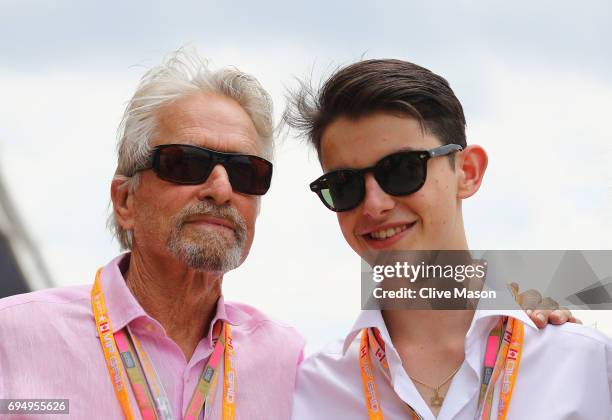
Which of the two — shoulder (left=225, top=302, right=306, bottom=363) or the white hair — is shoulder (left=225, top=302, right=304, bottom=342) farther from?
the white hair

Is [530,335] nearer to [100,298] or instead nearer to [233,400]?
[233,400]

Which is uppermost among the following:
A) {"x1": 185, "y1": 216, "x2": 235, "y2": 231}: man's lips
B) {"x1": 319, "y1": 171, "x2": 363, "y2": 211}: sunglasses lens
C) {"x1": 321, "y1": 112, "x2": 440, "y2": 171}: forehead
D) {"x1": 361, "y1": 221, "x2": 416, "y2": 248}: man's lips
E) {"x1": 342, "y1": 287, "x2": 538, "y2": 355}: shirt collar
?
{"x1": 321, "y1": 112, "x2": 440, "y2": 171}: forehead

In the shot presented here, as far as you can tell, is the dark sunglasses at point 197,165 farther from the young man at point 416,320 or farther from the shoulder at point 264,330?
the shoulder at point 264,330

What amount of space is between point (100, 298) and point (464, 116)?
2.33m

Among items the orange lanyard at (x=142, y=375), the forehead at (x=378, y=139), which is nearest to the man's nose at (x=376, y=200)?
the forehead at (x=378, y=139)

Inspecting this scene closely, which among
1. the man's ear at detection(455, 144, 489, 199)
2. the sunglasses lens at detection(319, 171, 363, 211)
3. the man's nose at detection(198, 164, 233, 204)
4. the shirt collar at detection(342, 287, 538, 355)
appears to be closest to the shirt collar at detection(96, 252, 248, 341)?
the man's nose at detection(198, 164, 233, 204)

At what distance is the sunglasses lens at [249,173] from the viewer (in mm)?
4355

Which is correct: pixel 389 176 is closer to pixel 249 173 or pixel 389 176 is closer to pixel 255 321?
pixel 249 173

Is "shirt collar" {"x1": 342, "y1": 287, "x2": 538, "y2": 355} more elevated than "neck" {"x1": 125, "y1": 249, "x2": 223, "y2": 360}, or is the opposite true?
"neck" {"x1": 125, "y1": 249, "x2": 223, "y2": 360}

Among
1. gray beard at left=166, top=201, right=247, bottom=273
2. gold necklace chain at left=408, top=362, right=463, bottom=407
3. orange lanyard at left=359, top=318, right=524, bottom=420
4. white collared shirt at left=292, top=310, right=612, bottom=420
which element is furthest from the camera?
gray beard at left=166, top=201, right=247, bottom=273

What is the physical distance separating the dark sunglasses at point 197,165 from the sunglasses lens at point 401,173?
107cm

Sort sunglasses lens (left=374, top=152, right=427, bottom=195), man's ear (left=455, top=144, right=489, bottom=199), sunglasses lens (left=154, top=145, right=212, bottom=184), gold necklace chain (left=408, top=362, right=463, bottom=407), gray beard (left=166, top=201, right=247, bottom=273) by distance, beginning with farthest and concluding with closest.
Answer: sunglasses lens (left=154, top=145, right=212, bottom=184) < gray beard (left=166, top=201, right=247, bottom=273) < man's ear (left=455, top=144, right=489, bottom=199) < sunglasses lens (left=374, top=152, right=427, bottom=195) < gold necklace chain (left=408, top=362, right=463, bottom=407)

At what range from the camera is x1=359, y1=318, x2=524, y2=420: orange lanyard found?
10.7 feet

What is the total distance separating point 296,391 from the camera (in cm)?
389
